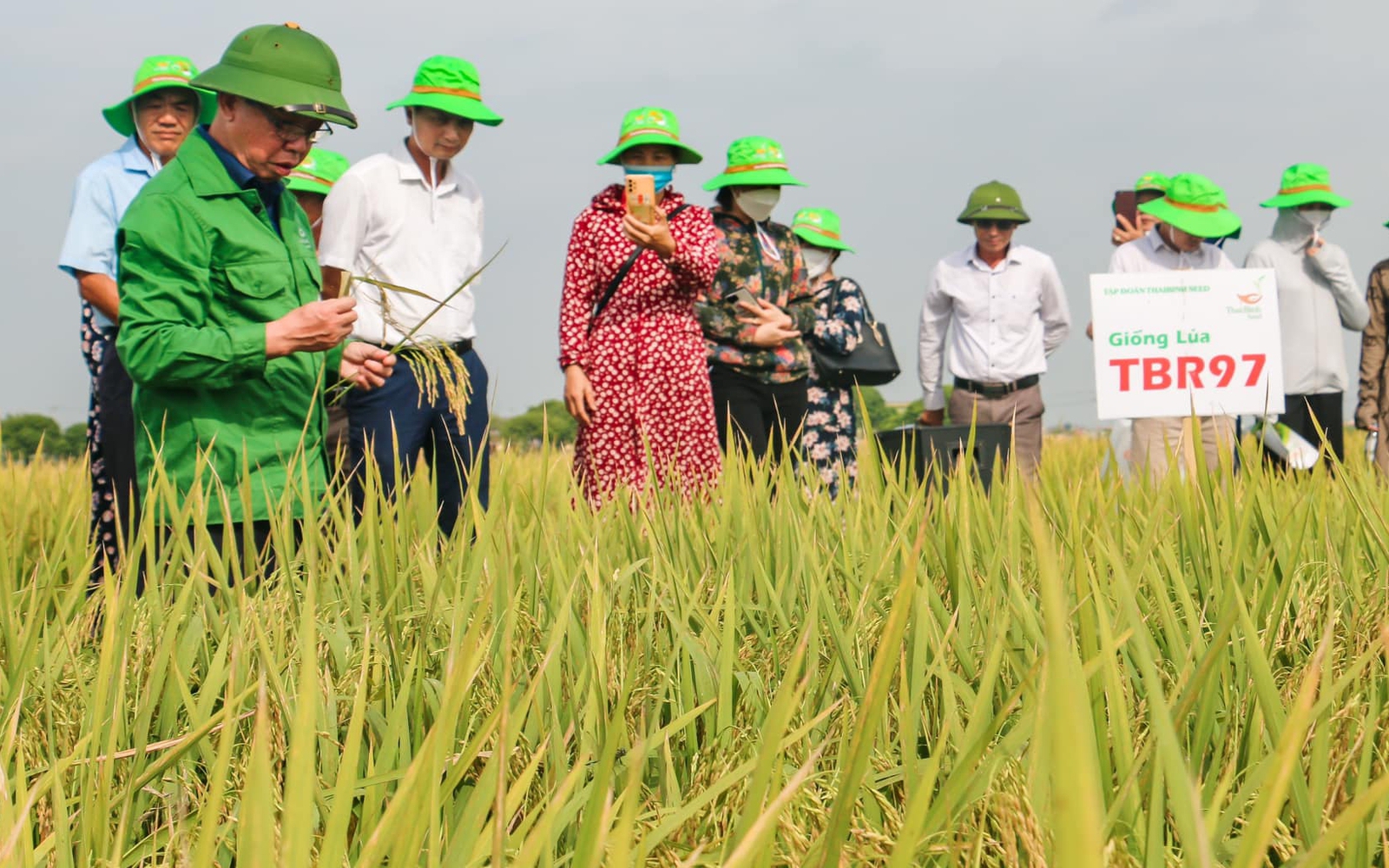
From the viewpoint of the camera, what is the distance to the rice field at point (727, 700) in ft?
2.42

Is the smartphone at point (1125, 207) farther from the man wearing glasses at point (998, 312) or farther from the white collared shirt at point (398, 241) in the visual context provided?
the white collared shirt at point (398, 241)

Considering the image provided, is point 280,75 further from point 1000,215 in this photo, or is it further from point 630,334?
point 1000,215

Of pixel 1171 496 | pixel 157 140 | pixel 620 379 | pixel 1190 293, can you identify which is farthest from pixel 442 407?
pixel 1190 293

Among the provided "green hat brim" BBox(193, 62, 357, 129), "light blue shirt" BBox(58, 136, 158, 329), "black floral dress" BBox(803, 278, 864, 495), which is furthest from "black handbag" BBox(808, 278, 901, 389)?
"green hat brim" BBox(193, 62, 357, 129)

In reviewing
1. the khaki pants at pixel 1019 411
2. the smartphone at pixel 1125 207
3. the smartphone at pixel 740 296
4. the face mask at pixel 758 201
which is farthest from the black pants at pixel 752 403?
the smartphone at pixel 1125 207

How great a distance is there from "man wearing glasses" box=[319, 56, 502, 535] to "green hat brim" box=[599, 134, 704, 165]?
1.65 feet

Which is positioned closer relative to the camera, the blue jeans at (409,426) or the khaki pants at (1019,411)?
the blue jeans at (409,426)

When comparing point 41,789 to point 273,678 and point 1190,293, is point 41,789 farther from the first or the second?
point 1190,293

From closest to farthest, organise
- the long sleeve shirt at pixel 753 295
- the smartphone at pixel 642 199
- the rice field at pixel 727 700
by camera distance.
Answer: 1. the rice field at pixel 727 700
2. the smartphone at pixel 642 199
3. the long sleeve shirt at pixel 753 295

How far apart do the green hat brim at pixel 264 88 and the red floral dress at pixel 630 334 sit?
148 centimetres

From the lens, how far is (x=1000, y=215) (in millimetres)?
5109

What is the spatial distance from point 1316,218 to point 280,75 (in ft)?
15.2

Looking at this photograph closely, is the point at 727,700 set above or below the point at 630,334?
below

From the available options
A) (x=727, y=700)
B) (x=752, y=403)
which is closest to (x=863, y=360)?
(x=752, y=403)
